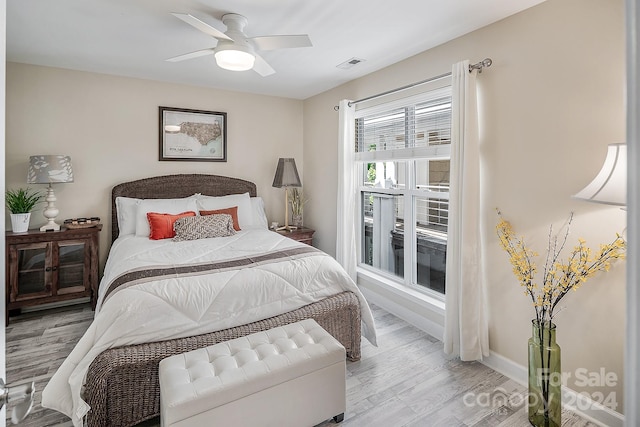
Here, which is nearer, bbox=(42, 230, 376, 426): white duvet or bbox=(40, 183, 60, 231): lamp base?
bbox=(42, 230, 376, 426): white duvet

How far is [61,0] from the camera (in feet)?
7.18

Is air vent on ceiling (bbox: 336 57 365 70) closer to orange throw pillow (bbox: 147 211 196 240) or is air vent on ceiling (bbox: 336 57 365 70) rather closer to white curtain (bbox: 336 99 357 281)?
white curtain (bbox: 336 99 357 281)

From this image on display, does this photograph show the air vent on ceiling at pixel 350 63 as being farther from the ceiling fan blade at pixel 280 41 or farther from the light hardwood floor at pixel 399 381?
the light hardwood floor at pixel 399 381

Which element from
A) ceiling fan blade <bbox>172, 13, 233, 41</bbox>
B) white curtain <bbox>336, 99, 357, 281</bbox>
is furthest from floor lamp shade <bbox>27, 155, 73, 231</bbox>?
white curtain <bbox>336, 99, 357, 281</bbox>

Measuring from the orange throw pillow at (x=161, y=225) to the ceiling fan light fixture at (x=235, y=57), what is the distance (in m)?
1.76

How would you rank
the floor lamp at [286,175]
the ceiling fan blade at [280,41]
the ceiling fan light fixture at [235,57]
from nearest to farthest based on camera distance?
the ceiling fan blade at [280,41]
the ceiling fan light fixture at [235,57]
the floor lamp at [286,175]

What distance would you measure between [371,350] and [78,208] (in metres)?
3.41

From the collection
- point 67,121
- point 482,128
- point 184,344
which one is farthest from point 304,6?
point 67,121

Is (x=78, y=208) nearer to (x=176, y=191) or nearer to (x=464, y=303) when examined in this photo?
(x=176, y=191)

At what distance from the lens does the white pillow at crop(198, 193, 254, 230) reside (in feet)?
12.9

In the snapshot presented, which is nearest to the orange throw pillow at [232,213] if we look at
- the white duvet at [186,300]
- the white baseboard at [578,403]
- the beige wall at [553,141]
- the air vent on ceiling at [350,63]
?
the white duvet at [186,300]

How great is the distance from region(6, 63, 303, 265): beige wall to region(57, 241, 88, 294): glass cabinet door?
38cm

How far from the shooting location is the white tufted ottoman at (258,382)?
60.6 inches

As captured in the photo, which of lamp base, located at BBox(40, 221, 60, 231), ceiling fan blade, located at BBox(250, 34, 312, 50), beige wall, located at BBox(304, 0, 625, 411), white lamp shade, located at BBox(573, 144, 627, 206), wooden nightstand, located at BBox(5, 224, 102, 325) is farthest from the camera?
lamp base, located at BBox(40, 221, 60, 231)
